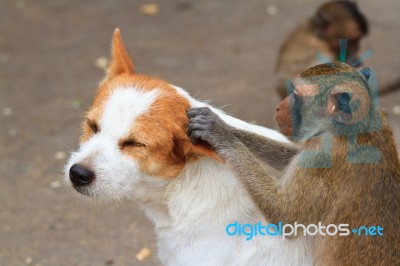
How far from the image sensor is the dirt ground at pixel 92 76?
6.21 meters

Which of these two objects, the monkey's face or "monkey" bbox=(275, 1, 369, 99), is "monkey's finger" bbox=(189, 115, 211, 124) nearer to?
the monkey's face

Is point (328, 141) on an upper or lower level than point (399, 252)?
upper

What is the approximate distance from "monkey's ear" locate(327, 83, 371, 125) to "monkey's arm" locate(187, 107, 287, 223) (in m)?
0.48

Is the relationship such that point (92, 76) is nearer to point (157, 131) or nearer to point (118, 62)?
point (118, 62)

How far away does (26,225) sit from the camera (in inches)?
250

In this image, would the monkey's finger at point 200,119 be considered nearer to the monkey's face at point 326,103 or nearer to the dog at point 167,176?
the dog at point 167,176

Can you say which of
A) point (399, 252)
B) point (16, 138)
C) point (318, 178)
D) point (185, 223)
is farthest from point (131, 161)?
point (16, 138)

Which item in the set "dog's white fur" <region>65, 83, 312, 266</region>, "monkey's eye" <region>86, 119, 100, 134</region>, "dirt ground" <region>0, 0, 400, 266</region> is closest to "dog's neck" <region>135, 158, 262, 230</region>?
"dog's white fur" <region>65, 83, 312, 266</region>

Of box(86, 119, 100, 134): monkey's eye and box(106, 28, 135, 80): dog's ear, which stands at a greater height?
box(106, 28, 135, 80): dog's ear

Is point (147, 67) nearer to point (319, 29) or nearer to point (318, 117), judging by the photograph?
point (319, 29)

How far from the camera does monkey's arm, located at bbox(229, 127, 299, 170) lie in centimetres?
427

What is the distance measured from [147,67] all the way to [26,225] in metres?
3.45

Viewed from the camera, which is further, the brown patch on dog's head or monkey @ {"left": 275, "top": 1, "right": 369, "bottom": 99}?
monkey @ {"left": 275, "top": 1, "right": 369, "bottom": 99}

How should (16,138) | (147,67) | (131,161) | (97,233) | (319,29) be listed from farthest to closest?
(147,67), (319,29), (16,138), (97,233), (131,161)
